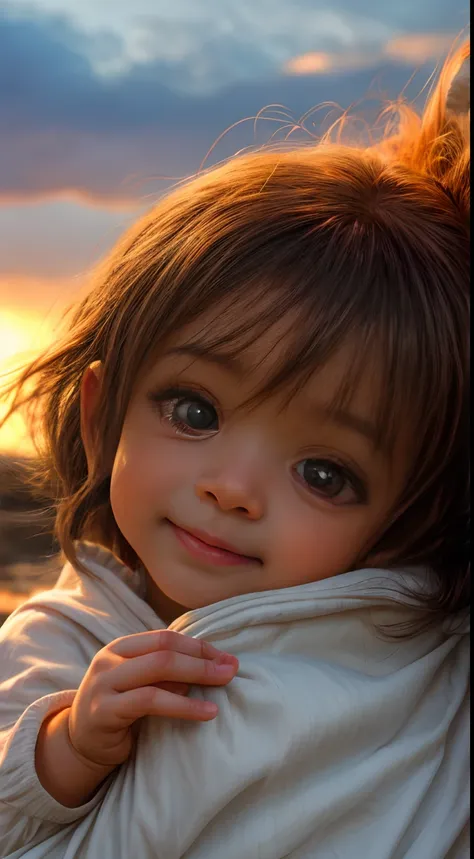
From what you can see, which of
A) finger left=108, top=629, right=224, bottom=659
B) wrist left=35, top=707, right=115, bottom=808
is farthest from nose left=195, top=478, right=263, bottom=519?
wrist left=35, top=707, right=115, bottom=808

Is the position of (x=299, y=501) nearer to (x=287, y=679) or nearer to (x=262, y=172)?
(x=287, y=679)

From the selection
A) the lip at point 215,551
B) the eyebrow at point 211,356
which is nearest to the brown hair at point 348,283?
the eyebrow at point 211,356

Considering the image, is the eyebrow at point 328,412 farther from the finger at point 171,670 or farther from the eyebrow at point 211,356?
the finger at point 171,670

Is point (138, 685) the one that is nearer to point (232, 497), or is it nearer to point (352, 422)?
point (232, 497)

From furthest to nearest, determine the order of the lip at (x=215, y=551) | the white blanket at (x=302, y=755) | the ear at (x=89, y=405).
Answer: the ear at (x=89, y=405), the lip at (x=215, y=551), the white blanket at (x=302, y=755)

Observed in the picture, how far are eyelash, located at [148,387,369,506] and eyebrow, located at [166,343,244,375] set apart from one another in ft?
0.11

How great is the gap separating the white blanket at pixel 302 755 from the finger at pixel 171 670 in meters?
0.02

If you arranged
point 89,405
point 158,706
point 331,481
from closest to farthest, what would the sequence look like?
point 158,706 → point 331,481 → point 89,405

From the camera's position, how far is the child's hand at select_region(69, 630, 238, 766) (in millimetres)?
800

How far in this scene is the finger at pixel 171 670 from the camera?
2.63 feet

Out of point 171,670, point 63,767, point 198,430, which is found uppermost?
point 198,430

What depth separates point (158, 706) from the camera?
796mm

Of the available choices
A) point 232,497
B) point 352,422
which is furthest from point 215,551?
point 352,422

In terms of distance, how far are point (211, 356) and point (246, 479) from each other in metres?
0.12
